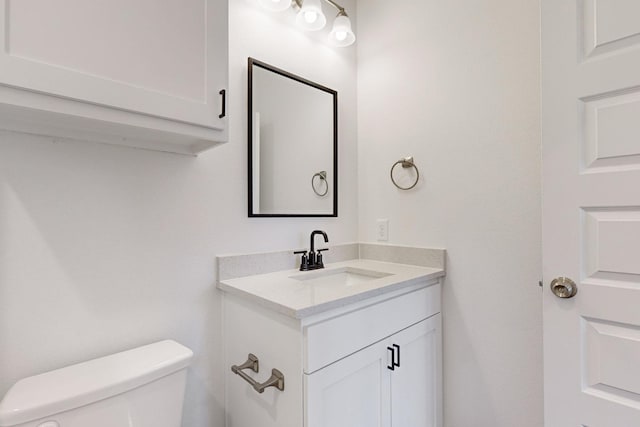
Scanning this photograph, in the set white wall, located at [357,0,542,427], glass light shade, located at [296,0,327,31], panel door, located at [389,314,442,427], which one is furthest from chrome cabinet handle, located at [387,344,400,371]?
glass light shade, located at [296,0,327,31]

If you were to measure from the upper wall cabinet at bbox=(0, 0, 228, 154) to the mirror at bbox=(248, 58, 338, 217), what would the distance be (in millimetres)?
396

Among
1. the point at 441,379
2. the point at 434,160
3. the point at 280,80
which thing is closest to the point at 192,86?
the point at 280,80

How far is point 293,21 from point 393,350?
1.62m

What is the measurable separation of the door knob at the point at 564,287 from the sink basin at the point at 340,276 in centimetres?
62

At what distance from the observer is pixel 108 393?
793 millimetres

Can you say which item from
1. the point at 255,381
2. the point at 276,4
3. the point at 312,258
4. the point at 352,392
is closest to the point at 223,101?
the point at 276,4

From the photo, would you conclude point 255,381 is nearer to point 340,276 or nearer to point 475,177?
point 340,276

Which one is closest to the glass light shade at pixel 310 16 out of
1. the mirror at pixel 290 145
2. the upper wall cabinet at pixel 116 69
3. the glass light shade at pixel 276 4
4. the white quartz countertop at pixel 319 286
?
the glass light shade at pixel 276 4

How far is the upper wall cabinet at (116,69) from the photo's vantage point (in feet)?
2.19

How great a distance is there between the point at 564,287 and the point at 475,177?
593mm

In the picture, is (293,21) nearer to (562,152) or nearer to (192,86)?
(192,86)

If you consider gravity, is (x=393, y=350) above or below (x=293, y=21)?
below

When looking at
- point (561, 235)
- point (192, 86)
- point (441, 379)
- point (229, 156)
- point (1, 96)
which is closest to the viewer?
point (1, 96)

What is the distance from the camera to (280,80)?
4.85 ft
